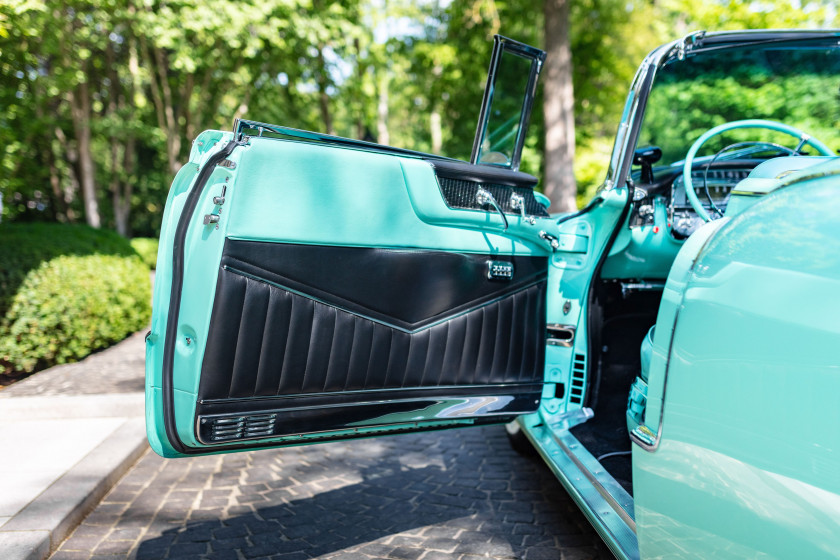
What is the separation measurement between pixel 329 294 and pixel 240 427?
0.57m

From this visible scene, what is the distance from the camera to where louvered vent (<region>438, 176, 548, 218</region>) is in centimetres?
240

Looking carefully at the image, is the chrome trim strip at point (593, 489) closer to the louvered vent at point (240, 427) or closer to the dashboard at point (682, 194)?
the dashboard at point (682, 194)

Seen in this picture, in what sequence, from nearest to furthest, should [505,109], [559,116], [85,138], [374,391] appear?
[374,391] → [505,109] → [559,116] → [85,138]

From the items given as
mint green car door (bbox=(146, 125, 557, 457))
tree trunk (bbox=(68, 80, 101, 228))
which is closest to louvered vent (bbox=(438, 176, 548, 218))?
mint green car door (bbox=(146, 125, 557, 457))

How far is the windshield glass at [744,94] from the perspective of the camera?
3164 mm

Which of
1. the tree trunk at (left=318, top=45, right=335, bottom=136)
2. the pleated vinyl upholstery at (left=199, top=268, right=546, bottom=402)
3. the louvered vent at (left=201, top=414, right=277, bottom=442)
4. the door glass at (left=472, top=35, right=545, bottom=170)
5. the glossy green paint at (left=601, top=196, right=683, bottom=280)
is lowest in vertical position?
the louvered vent at (left=201, top=414, right=277, bottom=442)

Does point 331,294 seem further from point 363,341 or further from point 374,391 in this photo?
point 374,391

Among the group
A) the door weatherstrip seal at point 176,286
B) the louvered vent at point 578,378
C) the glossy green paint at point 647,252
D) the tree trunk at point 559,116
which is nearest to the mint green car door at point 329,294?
the door weatherstrip seal at point 176,286

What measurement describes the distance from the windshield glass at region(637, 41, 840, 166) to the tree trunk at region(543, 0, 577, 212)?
5.23m

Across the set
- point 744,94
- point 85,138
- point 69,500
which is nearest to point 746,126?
point 744,94

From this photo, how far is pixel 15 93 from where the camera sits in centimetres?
1125

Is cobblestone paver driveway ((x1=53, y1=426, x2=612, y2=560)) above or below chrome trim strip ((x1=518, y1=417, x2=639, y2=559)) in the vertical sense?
below

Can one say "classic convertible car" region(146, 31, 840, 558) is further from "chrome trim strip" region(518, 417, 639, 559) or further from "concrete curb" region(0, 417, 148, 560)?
"concrete curb" region(0, 417, 148, 560)

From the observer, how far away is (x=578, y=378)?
2.97 metres
